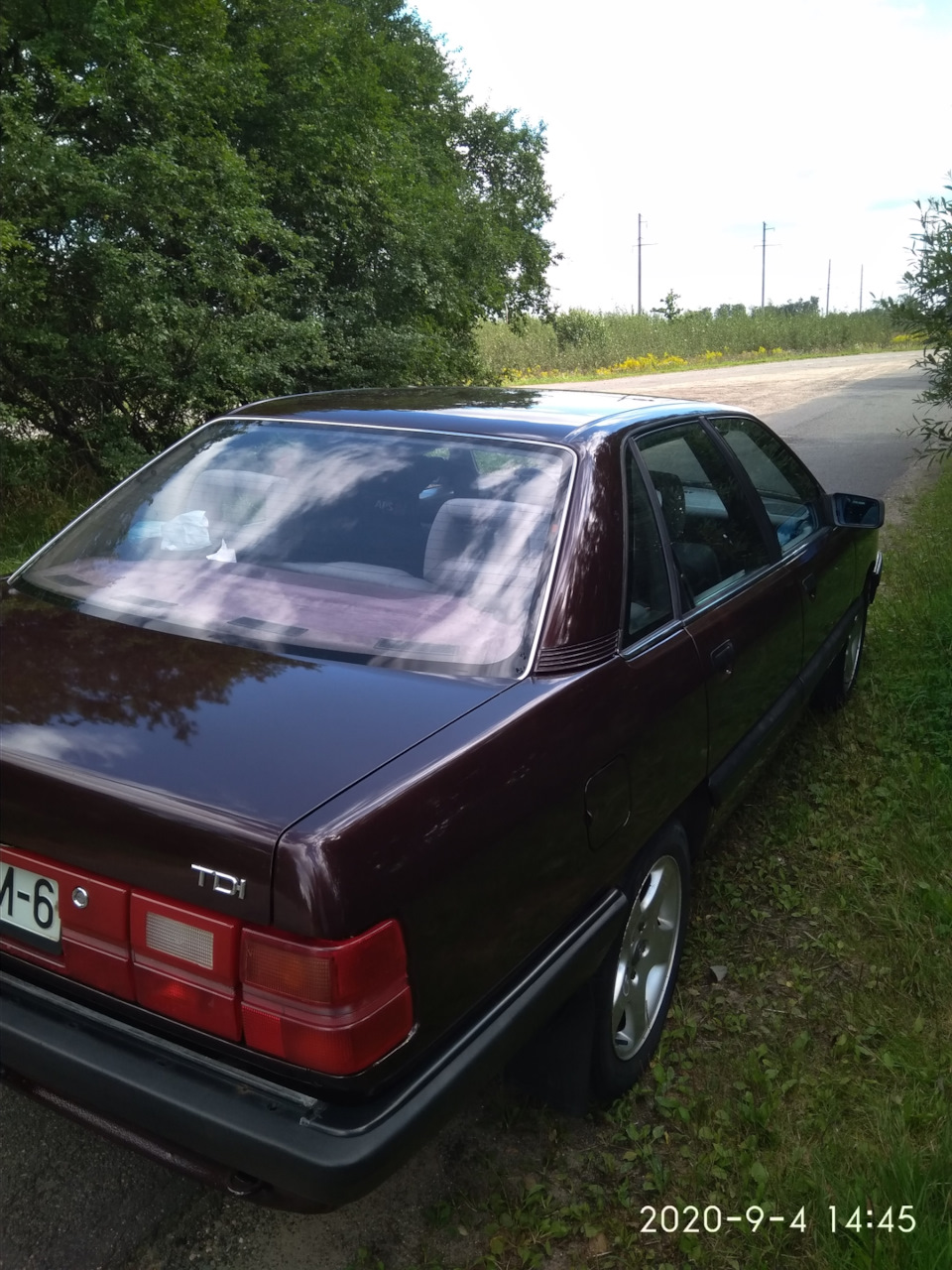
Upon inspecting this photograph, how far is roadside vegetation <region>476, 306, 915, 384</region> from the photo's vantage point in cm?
3891

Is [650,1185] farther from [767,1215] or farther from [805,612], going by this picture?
[805,612]

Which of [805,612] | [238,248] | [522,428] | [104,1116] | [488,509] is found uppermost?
[238,248]

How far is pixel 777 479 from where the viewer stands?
13.6ft

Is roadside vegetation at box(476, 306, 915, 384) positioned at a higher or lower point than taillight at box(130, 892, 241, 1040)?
higher

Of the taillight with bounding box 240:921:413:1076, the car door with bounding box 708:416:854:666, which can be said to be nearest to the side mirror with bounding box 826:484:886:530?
the car door with bounding box 708:416:854:666

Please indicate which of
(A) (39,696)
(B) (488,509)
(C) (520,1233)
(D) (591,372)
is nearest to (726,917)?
(C) (520,1233)

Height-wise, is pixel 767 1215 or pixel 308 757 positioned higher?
pixel 308 757

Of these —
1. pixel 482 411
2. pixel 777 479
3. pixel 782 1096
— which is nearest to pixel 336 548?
pixel 482 411

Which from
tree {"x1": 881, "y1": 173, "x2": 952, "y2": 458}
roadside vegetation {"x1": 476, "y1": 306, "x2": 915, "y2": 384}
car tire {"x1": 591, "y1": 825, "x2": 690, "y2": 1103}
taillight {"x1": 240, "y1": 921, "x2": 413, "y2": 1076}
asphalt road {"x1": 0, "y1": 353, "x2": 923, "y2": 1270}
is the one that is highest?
roadside vegetation {"x1": 476, "y1": 306, "x2": 915, "y2": 384}

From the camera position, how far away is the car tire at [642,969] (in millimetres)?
2398

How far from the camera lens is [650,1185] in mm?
2320

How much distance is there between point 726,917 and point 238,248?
7.93 meters

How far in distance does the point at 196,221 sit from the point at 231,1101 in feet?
25.5

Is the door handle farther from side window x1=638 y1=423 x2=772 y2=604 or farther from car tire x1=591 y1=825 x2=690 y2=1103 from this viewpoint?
car tire x1=591 y1=825 x2=690 y2=1103
